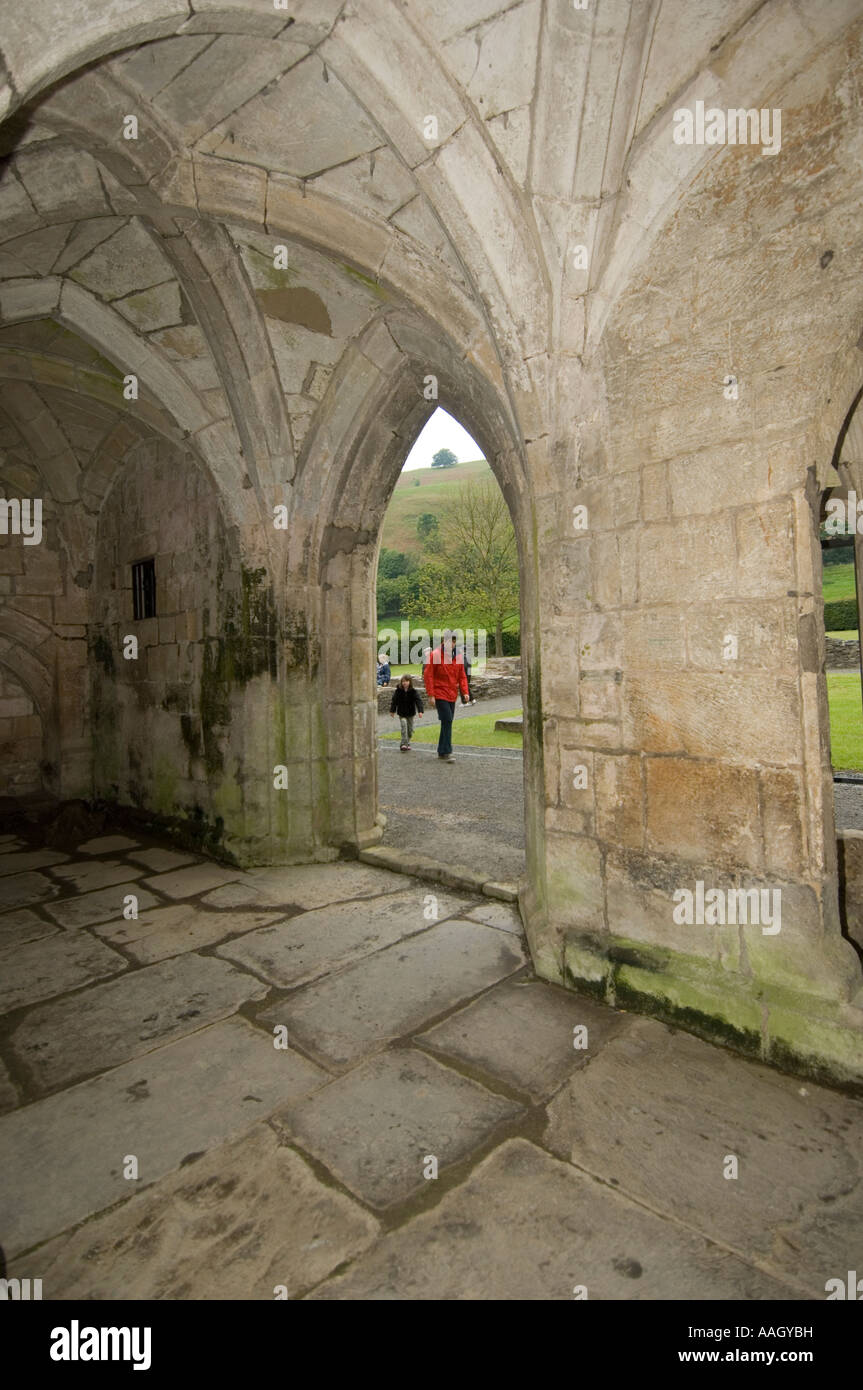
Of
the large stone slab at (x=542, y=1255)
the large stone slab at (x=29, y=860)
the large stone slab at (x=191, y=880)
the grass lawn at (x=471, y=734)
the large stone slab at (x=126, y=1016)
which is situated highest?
the grass lawn at (x=471, y=734)

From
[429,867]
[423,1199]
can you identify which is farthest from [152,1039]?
[429,867]

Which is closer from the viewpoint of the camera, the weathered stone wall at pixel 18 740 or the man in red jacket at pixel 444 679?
the weathered stone wall at pixel 18 740

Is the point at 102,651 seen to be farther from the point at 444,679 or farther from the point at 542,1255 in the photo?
the point at 542,1255

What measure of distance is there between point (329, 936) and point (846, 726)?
9.14 meters

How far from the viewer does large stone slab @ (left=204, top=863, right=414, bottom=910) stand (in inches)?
162

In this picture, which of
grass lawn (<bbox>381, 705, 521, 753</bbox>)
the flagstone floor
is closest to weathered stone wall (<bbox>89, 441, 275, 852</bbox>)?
the flagstone floor

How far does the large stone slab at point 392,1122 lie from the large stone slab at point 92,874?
10.4 feet

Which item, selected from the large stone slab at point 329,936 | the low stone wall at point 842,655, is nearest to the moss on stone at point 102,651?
the large stone slab at point 329,936

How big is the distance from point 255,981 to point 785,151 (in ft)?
12.8

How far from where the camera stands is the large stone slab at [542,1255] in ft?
4.79

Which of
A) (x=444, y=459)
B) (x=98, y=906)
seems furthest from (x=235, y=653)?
(x=444, y=459)

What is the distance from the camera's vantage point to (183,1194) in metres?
1.78

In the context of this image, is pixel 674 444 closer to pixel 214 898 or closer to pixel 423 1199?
pixel 423 1199

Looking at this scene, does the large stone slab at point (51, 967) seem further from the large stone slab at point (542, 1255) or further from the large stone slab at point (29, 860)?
the large stone slab at point (542, 1255)
